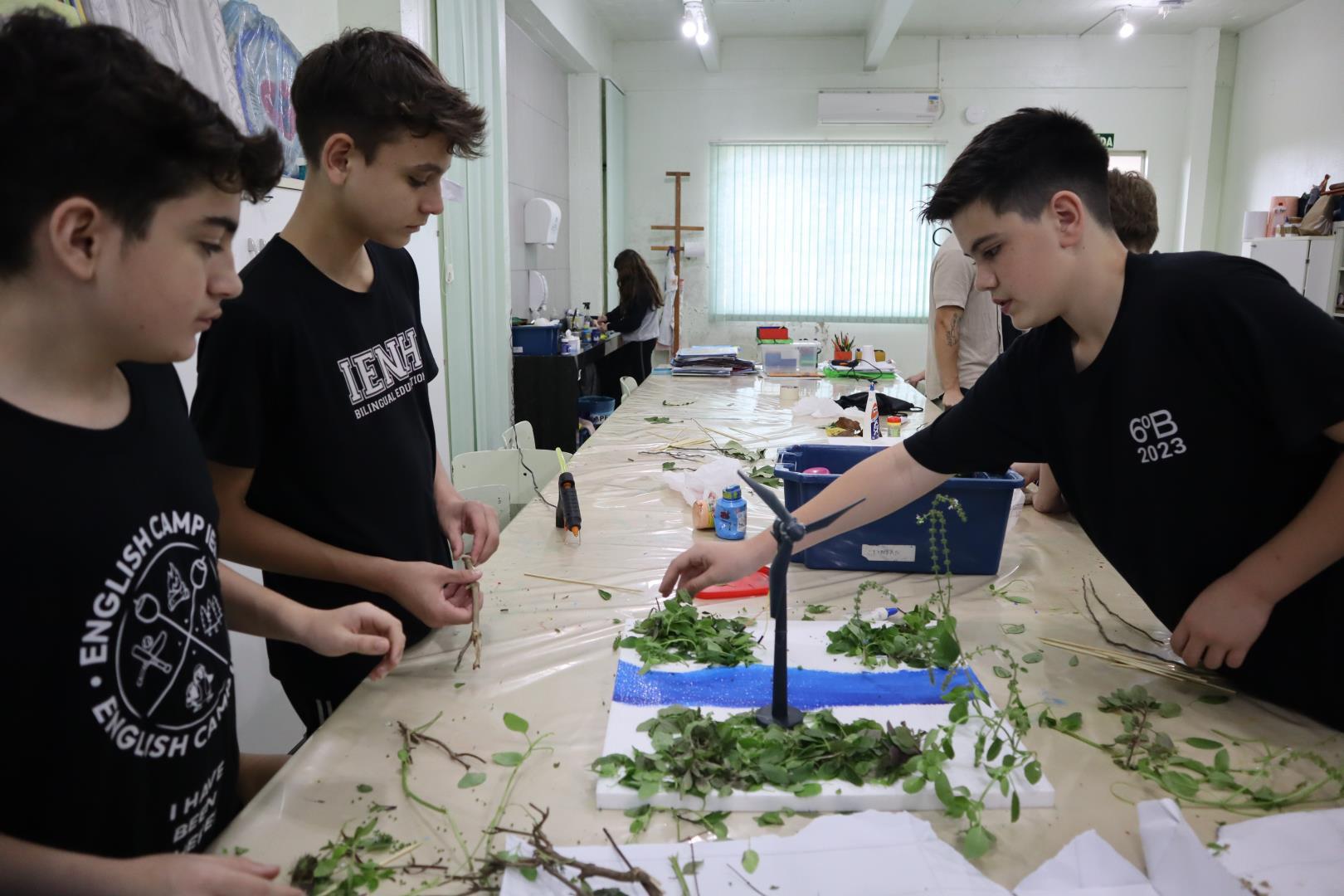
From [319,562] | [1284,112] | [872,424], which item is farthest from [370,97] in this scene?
[1284,112]

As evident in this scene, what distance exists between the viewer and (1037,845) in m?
0.92

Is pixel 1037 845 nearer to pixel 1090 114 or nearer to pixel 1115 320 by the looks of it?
pixel 1115 320

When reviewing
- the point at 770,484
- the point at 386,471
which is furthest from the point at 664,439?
the point at 386,471

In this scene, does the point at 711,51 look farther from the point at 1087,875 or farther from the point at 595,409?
the point at 1087,875

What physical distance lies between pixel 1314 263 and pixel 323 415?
681 centimetres

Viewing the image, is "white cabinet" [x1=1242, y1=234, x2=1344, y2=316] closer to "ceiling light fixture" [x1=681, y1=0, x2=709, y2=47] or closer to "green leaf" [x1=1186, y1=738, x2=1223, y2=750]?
"ceiling light fixture" [x1=681, y1=0, x2=709, y2=47]

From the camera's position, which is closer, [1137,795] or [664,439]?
[1137,795]

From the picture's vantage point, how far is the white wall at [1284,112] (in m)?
6.25

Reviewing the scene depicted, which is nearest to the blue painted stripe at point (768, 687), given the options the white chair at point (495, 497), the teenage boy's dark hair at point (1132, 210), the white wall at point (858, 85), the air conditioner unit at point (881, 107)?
the white chair at point (495, 497)

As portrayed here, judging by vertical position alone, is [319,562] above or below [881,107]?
below

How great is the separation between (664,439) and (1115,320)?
6.62 ft

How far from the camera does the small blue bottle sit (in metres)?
2.02

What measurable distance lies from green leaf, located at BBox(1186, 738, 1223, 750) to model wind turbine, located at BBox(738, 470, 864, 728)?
1.61ft

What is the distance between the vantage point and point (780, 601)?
1079mm
